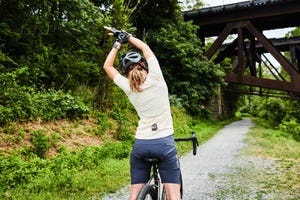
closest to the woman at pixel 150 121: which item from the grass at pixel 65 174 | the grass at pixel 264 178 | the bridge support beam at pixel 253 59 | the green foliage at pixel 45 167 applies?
the grass at pixel 65 174

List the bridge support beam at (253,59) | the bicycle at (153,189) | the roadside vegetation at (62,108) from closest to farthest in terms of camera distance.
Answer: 1. the bicycle at (153,189)
2. the roadside vegetation at (62,108)
3. the bridge support beam at (253,59)

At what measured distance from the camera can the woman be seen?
301cm

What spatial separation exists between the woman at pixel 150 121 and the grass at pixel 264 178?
3.18 m

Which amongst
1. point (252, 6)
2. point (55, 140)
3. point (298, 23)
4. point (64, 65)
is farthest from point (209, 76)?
point (55, 140)

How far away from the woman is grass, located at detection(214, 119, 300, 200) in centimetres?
318

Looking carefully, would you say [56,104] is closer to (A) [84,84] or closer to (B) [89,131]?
(B) [89,131]

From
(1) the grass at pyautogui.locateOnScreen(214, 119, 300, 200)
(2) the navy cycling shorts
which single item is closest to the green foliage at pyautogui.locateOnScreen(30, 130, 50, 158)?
(1) the grass at pyautogui.locateOnScreen(214, 119, 300, 200)

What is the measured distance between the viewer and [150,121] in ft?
9.97

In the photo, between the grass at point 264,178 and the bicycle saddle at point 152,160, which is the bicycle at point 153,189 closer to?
the bicycle saddle at point 152,160

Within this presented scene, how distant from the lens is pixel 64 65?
38.6ft

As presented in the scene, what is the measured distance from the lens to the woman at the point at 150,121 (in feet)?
9.87

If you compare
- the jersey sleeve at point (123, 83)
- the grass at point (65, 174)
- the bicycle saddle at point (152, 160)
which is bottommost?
the grass at point (65, 174)

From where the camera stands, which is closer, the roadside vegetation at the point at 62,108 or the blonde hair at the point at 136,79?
the blonde hair at the point at 136,79

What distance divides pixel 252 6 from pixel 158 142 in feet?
67.6
